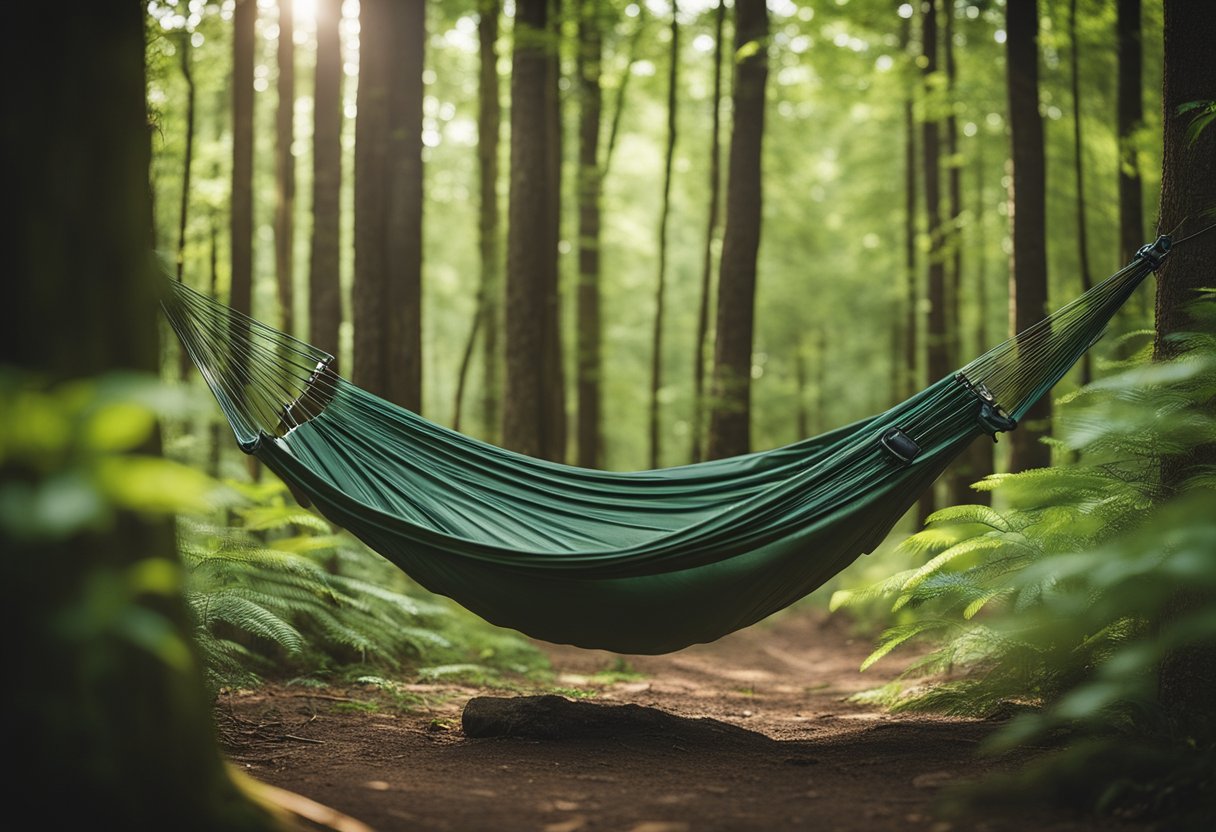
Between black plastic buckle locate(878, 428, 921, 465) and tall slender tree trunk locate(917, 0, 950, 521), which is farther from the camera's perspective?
tall slender tree trunk locate(917, 0, 950, 521)

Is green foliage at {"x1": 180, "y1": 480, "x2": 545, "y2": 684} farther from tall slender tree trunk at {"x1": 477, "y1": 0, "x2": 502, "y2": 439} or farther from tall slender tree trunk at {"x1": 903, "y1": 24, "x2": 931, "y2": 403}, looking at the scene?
tall slender tree trunk at {"x1": 903, "y1": 24, "x2": 931, "y2": 403}

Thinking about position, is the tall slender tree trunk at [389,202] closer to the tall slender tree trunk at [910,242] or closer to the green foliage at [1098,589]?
the green foliage at [1098,589]

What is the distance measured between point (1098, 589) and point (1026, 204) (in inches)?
102

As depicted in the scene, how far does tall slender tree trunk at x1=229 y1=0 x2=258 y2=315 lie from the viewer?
4414mm

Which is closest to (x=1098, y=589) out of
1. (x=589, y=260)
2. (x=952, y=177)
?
(x=589, y=260)

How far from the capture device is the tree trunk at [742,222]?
464 centimetres

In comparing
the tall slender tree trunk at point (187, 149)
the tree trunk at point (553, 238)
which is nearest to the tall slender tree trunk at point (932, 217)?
the tree trunk at point (553, 238)

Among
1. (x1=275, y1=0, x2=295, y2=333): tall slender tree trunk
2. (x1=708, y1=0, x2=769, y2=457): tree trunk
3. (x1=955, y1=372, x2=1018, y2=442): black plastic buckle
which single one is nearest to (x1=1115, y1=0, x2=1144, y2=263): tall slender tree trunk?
(x1=708, y1=0, x2=769, y2=457): tree trunk

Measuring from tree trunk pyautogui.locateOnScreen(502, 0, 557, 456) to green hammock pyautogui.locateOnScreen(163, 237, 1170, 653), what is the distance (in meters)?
2.01

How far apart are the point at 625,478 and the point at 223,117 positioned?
23.5 ft

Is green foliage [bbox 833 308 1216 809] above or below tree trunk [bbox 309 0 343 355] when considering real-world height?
below

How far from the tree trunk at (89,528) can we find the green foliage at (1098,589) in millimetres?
1371

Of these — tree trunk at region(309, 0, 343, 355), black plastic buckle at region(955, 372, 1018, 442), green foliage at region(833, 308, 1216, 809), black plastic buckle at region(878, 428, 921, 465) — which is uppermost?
tree trunk at region(309, 0, 343, 355)

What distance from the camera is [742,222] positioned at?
15.2 feet
